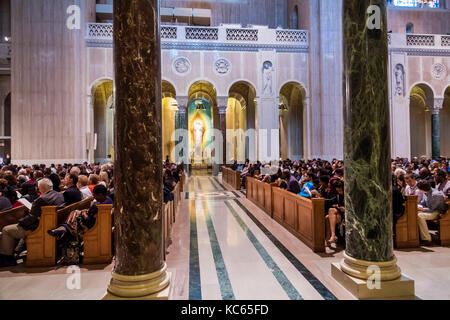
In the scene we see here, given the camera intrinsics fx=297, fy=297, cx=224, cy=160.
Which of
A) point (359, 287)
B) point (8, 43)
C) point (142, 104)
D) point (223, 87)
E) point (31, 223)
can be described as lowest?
point (359, 287)

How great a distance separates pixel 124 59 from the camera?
2.84m

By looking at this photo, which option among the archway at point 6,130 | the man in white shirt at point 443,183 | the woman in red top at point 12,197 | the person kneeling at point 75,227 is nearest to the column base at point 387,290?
the man in white shirt at point 443,183

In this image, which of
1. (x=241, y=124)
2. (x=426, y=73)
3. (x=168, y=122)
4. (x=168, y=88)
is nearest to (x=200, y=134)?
(x=168, y=122)

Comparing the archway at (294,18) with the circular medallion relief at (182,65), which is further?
the archway at (294,18)

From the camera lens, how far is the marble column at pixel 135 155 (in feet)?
9.21

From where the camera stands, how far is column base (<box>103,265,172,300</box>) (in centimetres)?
273

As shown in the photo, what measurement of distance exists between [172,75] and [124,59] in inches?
526

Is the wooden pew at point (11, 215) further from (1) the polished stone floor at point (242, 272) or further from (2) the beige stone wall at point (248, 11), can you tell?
(2) the beige stone wall at point (248, 11)

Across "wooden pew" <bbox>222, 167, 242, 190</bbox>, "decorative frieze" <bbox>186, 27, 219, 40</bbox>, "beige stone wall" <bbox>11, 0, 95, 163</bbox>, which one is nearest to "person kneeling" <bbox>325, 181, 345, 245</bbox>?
"wooden pew" <bbox>222, 167, 242, 190</bbox>

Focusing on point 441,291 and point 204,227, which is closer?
point 441,291

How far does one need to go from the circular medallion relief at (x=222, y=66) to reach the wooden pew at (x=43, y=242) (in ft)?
42.6

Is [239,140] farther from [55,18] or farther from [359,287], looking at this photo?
[359,287]
